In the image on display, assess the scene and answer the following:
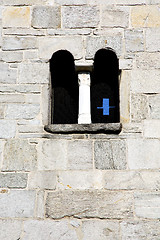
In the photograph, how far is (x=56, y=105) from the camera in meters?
3.37

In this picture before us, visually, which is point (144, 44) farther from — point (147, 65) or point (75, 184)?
point (75, 184)

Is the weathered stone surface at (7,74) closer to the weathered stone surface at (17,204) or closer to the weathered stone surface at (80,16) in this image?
the weathered stone surface at (80,16)

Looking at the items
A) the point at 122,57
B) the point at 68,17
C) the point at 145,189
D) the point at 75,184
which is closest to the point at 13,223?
the point at 75,184

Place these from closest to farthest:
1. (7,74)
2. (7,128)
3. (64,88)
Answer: (7,128), (7,74), (64,88)

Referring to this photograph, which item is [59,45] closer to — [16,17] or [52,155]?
[16,17]

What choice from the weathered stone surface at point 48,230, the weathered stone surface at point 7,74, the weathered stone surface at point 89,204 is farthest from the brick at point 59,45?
the weathered stone surface at point 48,230

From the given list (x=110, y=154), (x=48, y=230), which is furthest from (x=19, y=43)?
(x=48, y=230)

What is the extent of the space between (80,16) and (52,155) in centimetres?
149

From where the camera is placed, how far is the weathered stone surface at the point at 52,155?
2.95 meters

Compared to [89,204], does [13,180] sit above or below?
above

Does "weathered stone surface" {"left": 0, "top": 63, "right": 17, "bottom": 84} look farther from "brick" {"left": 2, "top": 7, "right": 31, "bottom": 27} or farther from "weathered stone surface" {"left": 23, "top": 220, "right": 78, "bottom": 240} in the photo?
"weathered stone surface" {"left": 23, "top": 220, "right": 78, "bottom": 240}

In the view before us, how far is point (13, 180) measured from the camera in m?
2.93

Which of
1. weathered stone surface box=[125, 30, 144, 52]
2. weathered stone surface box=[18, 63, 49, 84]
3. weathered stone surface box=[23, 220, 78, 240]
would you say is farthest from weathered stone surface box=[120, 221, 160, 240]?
weathered stone surface box=[125, 30, 144, 52]

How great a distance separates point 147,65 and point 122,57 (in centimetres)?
27
